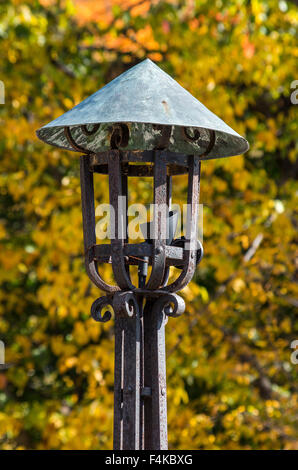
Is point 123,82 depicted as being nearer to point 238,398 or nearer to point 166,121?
point 166,121

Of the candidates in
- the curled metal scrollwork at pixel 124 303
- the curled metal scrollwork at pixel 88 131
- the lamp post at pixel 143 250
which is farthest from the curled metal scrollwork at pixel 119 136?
the curled metal scrollwork at pixel 124 303

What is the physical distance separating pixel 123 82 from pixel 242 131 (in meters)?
2.60

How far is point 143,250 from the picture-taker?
1.95 metres

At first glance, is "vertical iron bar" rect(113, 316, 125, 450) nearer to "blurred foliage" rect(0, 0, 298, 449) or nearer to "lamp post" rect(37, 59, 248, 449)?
"lamp post" rect(37, 59, 248, 449)

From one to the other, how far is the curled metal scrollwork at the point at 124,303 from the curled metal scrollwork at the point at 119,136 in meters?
0.44

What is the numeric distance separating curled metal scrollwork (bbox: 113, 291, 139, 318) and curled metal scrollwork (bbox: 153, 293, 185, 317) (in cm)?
9

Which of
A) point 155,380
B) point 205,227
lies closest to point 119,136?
point 155,380

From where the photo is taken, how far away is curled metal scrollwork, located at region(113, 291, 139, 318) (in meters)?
1.91

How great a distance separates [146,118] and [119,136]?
23 centimetres

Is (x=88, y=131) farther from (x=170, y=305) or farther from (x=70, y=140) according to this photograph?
(x=170, y=305)

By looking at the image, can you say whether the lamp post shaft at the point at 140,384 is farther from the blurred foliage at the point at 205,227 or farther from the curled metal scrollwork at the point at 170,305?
the blurred foliage at the point at 205,227

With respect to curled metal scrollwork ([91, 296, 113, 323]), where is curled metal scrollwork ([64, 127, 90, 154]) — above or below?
above

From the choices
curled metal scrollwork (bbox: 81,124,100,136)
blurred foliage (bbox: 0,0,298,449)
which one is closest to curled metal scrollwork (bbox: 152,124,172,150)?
curled metal scrollwork (bbox: 81,124,100,136)
